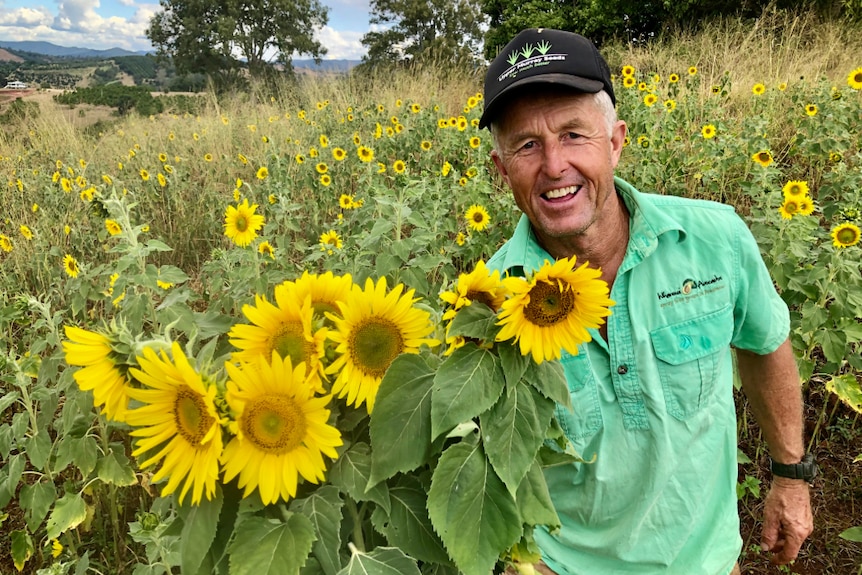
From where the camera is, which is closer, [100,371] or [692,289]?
[100,371]

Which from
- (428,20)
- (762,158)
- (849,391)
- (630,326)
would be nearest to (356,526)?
(630,326)

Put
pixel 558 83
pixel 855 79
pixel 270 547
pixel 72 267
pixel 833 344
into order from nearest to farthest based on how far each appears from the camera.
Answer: pixel 270 547 < pixel 558 83 < pixel 833 344 < pixel 72 267 < pixel 855 79

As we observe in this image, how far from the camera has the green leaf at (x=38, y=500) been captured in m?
2.06

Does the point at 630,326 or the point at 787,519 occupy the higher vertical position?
the point at 630,326

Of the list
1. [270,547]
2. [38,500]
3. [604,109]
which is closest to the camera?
[270,547]

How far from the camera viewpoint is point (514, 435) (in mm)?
641

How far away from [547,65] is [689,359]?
84 cm

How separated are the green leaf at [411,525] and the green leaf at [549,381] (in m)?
0.20

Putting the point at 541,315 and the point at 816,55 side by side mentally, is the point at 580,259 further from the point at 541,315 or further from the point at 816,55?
the point at 816,55

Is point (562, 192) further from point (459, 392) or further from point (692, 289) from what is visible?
point (459, 392)

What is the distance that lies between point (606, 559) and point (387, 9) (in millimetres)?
28042

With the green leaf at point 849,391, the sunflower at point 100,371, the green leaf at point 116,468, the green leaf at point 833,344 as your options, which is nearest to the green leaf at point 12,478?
the green leaf at point 116,468

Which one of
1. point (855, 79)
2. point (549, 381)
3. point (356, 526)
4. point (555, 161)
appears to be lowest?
point (356, 526)

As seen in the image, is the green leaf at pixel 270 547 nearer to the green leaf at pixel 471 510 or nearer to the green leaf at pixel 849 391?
the green leaf at pixel 471 510
